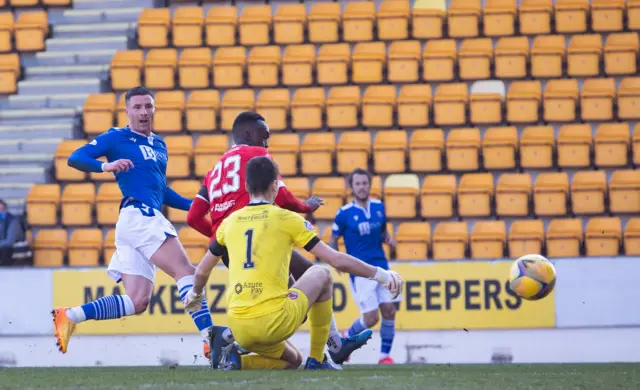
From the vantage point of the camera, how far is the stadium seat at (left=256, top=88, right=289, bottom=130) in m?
14.7

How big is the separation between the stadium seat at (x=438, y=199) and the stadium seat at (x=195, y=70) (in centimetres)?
400

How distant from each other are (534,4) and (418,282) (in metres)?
5.97

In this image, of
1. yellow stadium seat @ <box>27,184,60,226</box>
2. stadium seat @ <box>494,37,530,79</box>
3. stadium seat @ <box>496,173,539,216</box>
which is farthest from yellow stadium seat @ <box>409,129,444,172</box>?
yellow stadium seat @ <box>27,184,60,226</box>

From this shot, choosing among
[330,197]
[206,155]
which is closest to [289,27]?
[206,155]

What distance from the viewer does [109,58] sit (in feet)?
53.5

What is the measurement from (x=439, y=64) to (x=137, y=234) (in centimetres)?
868

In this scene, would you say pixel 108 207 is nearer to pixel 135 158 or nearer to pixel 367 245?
pixel 367 245

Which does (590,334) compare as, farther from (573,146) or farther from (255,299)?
(255,299)

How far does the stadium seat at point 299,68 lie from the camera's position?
1523 centimetres

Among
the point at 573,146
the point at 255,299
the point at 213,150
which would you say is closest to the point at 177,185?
the point at 213,150

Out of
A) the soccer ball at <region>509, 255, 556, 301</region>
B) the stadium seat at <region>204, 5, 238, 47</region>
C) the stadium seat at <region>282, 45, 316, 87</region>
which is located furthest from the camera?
the stadium seat at <region>204, 5, 238, 47</region>

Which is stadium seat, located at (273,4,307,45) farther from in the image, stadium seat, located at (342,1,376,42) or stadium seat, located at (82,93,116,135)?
stadium seat, located at (82,93,116,135)

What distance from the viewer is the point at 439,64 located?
591 inches

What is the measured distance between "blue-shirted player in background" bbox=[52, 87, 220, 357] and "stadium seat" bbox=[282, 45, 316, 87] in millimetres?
7973
